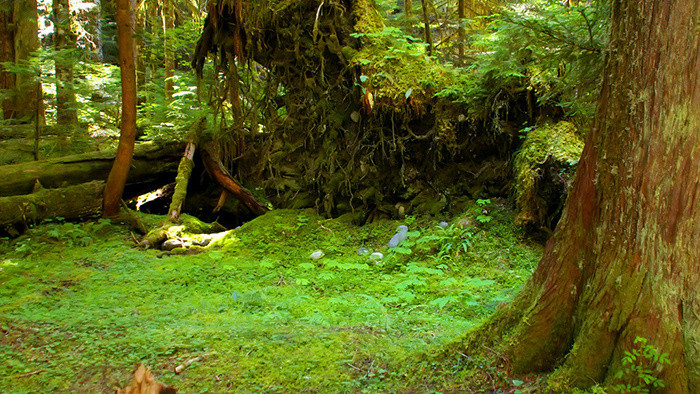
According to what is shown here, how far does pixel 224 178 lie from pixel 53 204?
10.9 ft

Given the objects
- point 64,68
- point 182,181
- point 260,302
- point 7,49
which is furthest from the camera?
point 7,49

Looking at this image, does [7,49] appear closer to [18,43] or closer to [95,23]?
[18,43]

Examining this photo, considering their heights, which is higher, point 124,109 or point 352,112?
point 124,109

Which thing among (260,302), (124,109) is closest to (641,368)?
(260,302)

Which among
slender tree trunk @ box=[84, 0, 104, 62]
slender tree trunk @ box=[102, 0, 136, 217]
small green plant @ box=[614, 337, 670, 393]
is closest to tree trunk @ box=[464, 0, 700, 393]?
small green plant @ box=[614, 337, 670, 393]

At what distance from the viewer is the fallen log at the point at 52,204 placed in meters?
7.62

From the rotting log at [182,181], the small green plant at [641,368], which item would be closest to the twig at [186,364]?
the small green plant at [641,368]

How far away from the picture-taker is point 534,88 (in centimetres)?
654

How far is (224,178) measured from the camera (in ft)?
32.9

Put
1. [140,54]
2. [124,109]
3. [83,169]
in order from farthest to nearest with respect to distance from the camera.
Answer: [140,54] < [83,169] < [124,109]

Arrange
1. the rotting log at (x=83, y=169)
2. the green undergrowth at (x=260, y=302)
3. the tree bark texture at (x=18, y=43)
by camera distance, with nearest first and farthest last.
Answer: the green undergrowth at (x=260, y=302), the rotting log at (x=83, y=169), the tree bark texture at (x=18, y=43)

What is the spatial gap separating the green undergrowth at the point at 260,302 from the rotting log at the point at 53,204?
0.31 metres

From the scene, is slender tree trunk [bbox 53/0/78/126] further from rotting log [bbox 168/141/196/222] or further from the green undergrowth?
the green undergrowth

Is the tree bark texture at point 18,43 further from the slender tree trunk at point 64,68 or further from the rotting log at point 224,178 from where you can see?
the rotting log at point 224,178
